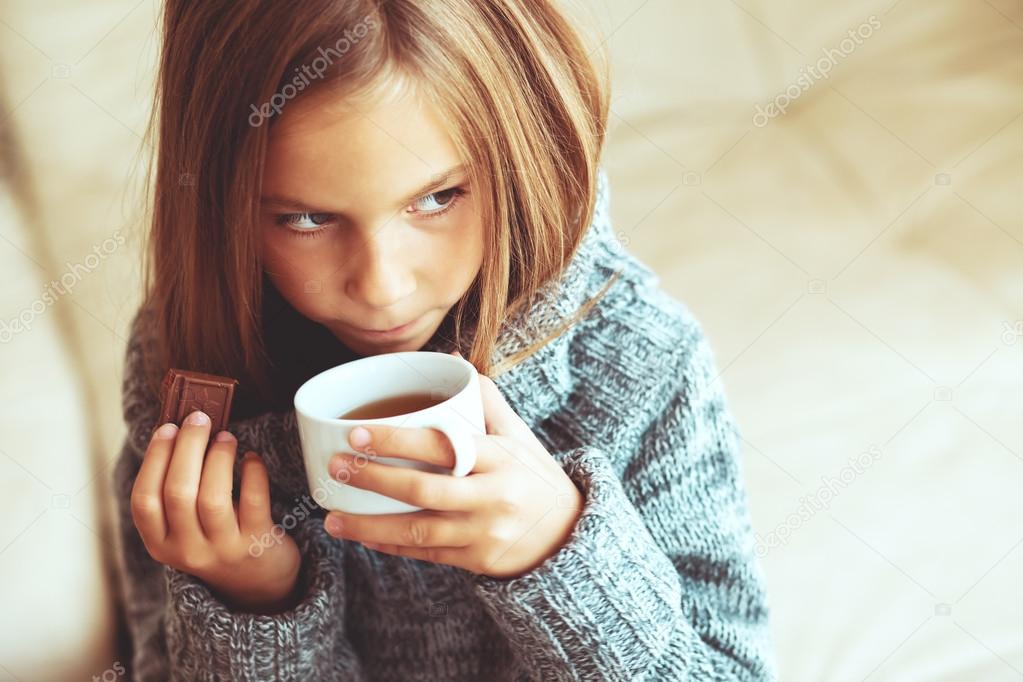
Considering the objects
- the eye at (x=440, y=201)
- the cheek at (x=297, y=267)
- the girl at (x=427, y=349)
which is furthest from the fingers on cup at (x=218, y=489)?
the eye at (x=440, y=201)

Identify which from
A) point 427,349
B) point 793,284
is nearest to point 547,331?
point 427,349

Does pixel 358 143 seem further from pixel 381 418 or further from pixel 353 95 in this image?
pixel 381 418

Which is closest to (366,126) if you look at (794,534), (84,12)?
(794,534)

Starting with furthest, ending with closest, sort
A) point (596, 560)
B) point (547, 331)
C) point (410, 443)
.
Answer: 1. point (547, 331)
2. point (596, 560)
3. point (410, 443)

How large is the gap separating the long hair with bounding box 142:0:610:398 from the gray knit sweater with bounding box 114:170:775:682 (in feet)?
0.18

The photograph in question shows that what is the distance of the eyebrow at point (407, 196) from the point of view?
67 centimetres

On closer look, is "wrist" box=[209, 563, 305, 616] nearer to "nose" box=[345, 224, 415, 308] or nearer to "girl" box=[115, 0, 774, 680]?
"girl" box=[115, 0, 774, 680]

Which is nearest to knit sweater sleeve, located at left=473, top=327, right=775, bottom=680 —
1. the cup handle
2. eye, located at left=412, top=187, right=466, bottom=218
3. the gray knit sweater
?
the gray knit sweater

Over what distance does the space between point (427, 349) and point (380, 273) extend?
21 cm

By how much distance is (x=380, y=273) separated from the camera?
2.22ft

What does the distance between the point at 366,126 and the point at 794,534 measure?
714 mm

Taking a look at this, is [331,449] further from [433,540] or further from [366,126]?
[366,126]

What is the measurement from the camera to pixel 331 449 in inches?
24.0

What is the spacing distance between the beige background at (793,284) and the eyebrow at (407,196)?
1.13 ft
